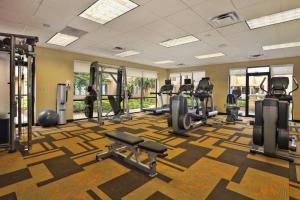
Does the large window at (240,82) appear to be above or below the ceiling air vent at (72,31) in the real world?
below

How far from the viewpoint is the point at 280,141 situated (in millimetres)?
3088

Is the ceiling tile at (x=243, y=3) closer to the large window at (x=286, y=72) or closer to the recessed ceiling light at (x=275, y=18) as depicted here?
the recessed ceiling light at (x=275, y=18)

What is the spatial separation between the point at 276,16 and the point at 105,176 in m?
4.51

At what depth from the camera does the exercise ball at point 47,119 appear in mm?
5426

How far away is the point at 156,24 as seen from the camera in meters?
3.89

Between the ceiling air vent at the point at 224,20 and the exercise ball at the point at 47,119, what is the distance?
18.2ft

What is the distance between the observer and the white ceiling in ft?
9.82

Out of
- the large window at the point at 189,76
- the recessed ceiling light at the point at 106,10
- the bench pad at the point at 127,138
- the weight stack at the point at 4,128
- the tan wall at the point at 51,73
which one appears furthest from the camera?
the large window at the point at 189,76

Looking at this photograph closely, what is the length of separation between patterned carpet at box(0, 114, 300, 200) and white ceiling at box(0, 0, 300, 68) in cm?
283

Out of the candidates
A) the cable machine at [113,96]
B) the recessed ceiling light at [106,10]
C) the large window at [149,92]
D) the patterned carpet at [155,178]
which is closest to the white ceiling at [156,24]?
the recessed ceiling light at [106,10]

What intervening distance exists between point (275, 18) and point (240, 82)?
553 cm

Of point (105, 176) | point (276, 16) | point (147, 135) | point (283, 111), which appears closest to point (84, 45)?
point (147, 135)

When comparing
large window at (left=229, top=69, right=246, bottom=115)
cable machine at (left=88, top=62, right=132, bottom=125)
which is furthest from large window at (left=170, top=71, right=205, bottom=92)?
cable machine at (left=88, top=62, right=132, bottom=125)

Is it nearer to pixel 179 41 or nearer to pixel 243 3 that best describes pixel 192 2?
pixel 243 3
